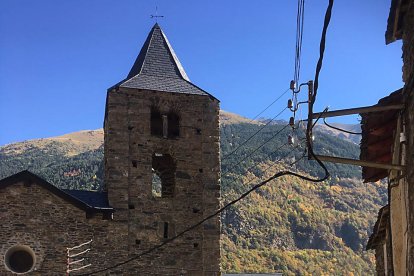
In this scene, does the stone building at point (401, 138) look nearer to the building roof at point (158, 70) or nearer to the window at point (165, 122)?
the window at point (165, 122)

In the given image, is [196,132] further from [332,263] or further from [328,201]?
[328,201]

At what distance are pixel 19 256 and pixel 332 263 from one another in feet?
153

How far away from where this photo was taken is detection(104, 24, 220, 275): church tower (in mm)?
16812

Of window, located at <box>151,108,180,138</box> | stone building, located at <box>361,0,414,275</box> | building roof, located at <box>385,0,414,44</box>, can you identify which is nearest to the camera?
stone building, located at <box>361,0,414,275</box>

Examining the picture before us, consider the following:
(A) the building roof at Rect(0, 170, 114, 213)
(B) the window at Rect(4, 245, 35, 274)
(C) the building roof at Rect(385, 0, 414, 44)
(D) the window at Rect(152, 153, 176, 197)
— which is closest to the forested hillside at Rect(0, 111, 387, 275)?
(D) the window at Rect(152, 153, 176, 197)

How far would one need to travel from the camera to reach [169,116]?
18.2 metres

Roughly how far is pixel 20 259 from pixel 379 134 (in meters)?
9.87

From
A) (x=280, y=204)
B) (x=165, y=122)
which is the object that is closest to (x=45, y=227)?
(x=165, y=122)

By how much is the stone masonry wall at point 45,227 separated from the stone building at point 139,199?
23 mm

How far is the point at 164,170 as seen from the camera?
1844cm

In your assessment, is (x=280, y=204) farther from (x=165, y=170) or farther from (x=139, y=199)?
(x=139, y=199)

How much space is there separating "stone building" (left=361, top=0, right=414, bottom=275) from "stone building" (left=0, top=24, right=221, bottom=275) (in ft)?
25.9

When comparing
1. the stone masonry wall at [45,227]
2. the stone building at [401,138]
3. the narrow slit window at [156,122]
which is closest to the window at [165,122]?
the narrow slit window at [156,122]

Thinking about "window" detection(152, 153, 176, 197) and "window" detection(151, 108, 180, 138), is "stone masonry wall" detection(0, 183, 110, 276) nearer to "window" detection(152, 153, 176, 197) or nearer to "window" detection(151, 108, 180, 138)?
"window" detection(152, 153, 176, 197)
